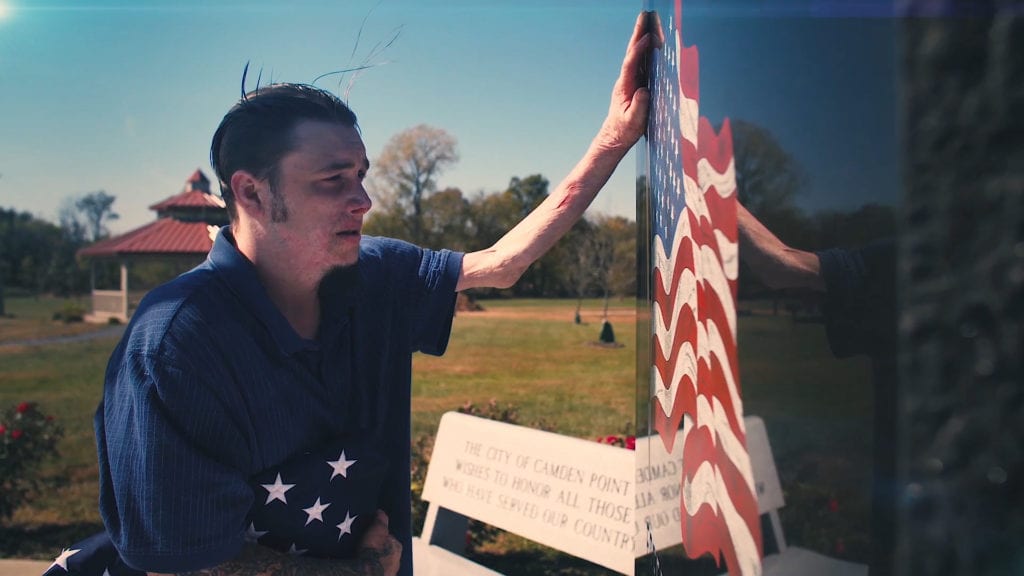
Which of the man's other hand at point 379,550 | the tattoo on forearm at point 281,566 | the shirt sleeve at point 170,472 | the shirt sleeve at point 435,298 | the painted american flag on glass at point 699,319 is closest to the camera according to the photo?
the painted american flag on glass at point 699,319

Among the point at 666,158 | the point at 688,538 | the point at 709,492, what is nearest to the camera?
the point at 709,492

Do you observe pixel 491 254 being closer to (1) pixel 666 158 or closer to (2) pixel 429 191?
Answer: (1) pixel 666 158

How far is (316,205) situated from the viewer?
1.49 m

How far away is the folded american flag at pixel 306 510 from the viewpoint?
4.47 ft

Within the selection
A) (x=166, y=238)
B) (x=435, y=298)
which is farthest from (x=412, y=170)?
(x=435, y=298)

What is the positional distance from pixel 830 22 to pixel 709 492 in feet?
1.32

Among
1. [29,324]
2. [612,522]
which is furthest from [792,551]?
[29,324]

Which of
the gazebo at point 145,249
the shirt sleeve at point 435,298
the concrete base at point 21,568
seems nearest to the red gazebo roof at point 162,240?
the gazebo at point 145,249

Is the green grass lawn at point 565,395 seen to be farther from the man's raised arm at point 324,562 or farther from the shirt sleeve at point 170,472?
the man's raised arm at point 324,562

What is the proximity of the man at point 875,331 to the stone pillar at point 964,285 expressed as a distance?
2 centimetres

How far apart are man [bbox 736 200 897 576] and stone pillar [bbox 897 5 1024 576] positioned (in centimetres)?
2

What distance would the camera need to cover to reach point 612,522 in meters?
2.81

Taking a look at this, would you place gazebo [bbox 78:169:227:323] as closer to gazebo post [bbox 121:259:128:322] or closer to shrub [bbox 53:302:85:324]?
gazebo post [bbox 121:259:128:322]

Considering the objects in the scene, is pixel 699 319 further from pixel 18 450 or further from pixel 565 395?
pixel 565 395
